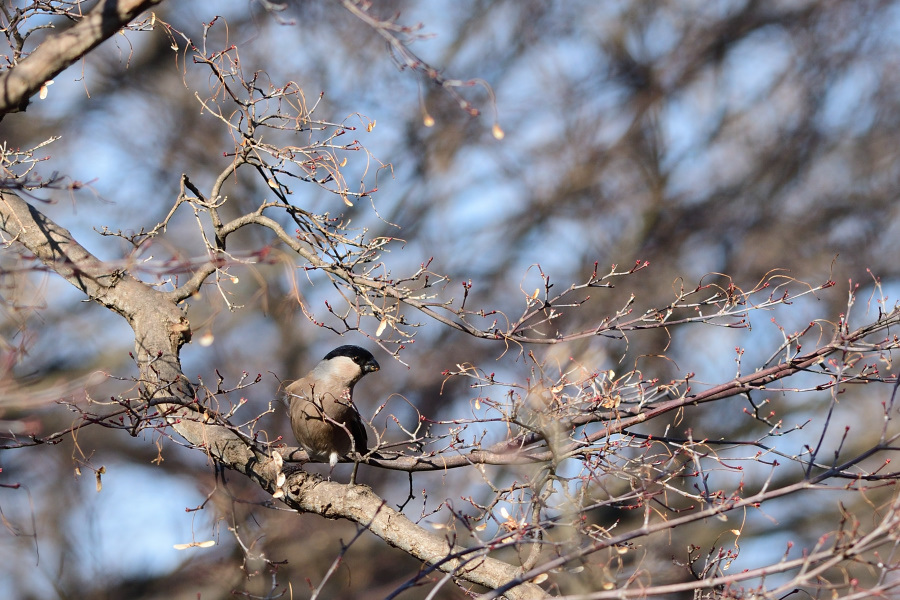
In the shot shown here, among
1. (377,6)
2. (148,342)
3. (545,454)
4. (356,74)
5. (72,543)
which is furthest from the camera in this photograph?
(356,74)

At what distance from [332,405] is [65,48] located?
6.28 ft

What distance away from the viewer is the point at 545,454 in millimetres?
2441

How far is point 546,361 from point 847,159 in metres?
8.69

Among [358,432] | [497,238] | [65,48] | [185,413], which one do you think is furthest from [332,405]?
[497,238]

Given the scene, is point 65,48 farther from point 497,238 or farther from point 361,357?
point 497,238

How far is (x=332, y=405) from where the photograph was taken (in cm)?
354

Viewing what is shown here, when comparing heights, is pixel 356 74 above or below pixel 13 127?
above

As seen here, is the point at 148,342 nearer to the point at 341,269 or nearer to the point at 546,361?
the point at 341,269

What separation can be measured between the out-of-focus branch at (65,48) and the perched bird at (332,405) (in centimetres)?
161

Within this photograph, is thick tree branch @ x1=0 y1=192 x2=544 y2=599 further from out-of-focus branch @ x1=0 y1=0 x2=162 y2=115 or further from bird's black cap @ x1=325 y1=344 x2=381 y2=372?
bird's black cap @ x1=325 y1=344 x2=381 y2=372

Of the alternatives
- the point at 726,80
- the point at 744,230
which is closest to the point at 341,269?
the point at 744,230

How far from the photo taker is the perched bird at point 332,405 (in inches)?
134

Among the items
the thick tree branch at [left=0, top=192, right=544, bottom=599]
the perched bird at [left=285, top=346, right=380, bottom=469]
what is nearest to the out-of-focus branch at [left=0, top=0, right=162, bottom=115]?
the thick tree branch at [left=0, top=192, right=544, bottom=599]

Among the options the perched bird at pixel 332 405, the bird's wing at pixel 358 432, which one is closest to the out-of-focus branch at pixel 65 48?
the perched bird at pixel 332 405
